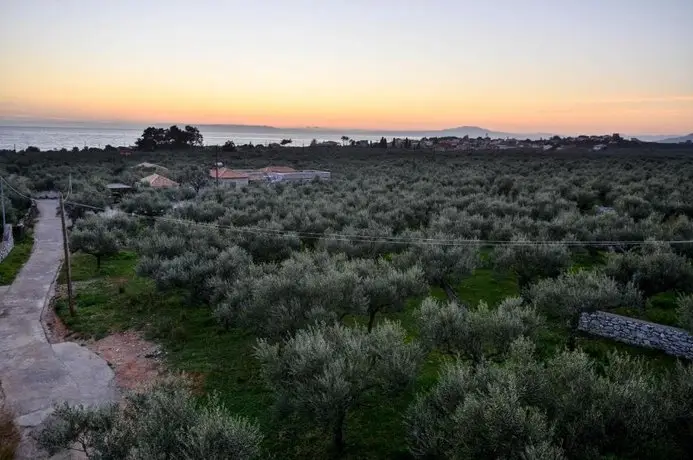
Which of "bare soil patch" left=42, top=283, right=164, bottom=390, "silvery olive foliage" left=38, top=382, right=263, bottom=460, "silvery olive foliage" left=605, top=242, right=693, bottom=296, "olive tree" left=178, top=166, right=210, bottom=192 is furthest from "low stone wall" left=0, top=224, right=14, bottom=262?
"silvery olive foliage" left=605, top=242, right=693, bottom=296

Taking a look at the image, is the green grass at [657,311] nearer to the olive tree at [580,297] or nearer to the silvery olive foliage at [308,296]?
the olive tree at [580,297]

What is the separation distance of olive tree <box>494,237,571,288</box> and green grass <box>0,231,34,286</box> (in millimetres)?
28293

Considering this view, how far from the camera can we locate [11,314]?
22.6m

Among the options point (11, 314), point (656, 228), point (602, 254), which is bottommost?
point (11, 314)

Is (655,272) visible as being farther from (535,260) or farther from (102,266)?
(102,266)

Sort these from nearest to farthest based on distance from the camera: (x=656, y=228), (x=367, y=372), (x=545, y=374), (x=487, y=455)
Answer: (x=487, y=455) → (x=545, y=374) → (x=367, y=372) → (x=656, y=228)

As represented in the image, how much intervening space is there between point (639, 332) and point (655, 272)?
9.53ft

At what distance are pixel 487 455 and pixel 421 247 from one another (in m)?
15.8

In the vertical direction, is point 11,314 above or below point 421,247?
below

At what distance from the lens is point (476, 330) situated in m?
14.1

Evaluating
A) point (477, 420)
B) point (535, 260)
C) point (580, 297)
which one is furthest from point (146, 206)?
point (477, 420)

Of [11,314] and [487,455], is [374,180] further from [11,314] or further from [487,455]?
[487,455]

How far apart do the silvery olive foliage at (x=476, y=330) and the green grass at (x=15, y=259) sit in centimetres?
2580

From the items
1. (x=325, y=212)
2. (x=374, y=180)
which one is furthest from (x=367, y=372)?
(x=374, y=180)
